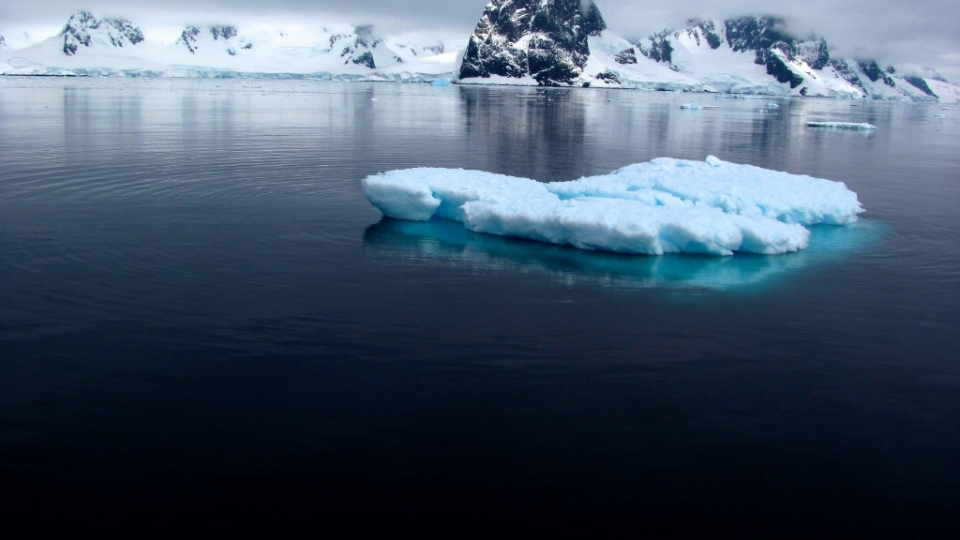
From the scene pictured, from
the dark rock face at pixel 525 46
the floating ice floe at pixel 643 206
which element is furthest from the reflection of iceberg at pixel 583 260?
the dark rock face at pixel 525 46

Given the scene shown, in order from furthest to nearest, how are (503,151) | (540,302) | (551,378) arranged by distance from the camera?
1. (503,151)
2. (540,302)
3. (551,378)

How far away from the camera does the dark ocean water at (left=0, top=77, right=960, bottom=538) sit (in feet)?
24.5

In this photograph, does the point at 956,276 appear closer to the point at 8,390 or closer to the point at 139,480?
the point at 139,480

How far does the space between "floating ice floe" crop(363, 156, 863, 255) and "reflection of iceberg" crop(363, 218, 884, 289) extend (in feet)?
1.04

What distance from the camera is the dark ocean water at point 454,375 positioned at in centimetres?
746

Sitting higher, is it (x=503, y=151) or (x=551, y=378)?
(x=503, y=151)

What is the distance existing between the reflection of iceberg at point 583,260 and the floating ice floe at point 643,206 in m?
0.32

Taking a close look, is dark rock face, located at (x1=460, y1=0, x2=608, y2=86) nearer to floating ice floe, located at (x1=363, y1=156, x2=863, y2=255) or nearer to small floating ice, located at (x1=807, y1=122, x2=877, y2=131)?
small floating ice, located at (x1=807, y1=122, x2=877, y2=131)

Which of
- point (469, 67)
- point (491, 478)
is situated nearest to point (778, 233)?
point (491, 478)

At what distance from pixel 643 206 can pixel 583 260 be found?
2.20m

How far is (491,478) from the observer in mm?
7730

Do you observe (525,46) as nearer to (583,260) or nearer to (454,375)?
(583,260)

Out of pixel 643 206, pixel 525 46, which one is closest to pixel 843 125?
pixel 643 206

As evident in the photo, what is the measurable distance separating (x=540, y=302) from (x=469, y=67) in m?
184
